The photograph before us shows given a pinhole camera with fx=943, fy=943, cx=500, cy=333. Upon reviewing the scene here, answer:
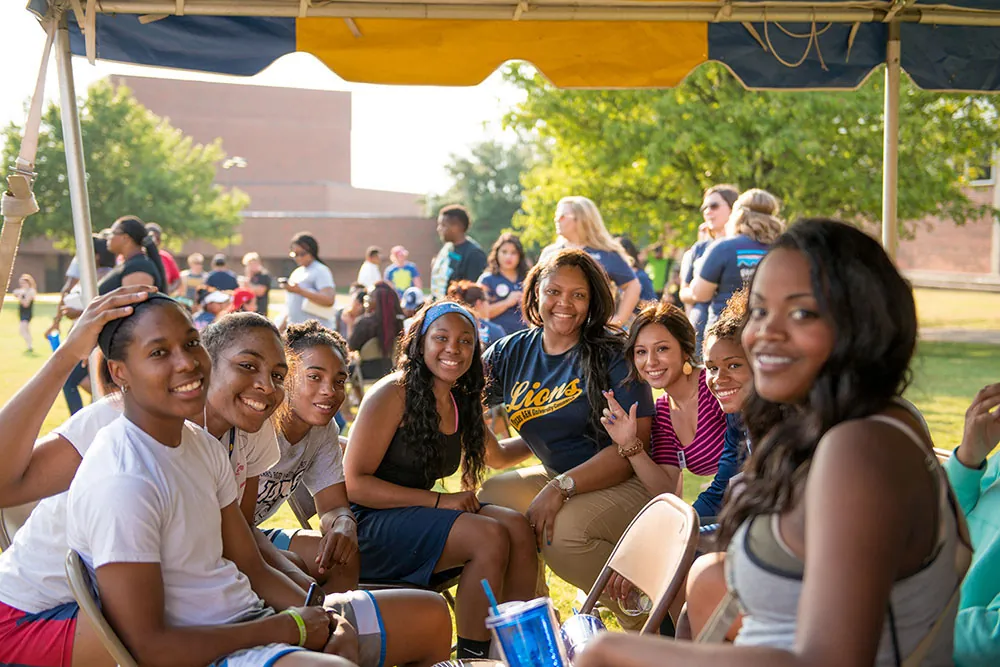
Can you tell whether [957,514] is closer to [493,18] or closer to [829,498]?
[829,498]

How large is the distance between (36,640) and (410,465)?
1.56 meters

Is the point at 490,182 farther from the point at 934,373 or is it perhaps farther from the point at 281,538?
the point at 281,538

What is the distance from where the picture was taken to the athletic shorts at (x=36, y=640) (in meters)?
2.31

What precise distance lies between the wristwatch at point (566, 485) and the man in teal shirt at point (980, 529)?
139 centimetres

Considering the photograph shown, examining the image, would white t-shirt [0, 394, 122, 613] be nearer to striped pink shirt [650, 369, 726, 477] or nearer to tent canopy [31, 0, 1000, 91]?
striped pink shirt [650, 369, 726, 477]

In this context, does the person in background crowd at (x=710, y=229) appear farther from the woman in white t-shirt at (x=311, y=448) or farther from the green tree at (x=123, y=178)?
the green tree at (x=123, y=178)

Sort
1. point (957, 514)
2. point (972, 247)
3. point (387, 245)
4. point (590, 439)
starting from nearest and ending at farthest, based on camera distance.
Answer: point (957, 514), point (590, 439), point (972, 247), point (387, 245)

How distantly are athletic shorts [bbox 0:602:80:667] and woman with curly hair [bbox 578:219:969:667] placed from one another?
1380 millimetres

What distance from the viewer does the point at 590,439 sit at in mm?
3938

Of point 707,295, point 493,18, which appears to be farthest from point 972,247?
point 493,18

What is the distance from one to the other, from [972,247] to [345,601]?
133 feet

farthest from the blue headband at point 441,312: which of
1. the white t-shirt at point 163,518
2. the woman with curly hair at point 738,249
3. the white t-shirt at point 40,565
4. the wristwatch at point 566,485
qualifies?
the woman with curly hair at point 738,249

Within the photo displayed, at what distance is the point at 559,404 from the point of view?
12.9 ft

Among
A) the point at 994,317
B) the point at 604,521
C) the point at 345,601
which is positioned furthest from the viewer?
the point at 994,317
